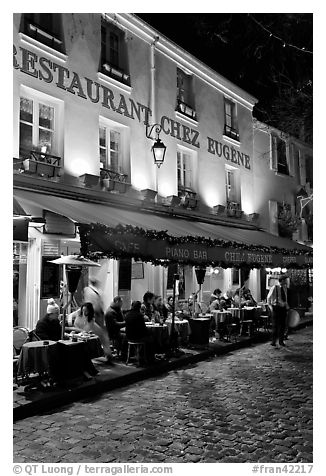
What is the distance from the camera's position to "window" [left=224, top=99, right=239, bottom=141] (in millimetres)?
15641

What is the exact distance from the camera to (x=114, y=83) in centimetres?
1059

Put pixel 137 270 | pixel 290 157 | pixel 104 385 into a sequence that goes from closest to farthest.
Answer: pixel 104 385 → pixel 137 270 → pixel 290 157

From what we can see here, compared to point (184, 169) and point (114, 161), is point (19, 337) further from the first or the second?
point (184, 169)

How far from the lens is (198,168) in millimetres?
13867

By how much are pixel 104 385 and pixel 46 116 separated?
229 inches

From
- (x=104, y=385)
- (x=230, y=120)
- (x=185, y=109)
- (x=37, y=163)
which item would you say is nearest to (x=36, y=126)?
(x=37, y=163)

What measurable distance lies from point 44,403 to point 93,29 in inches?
330

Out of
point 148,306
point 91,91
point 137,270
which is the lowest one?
point 148,306

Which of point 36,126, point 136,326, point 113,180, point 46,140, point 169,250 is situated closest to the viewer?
point 169,250

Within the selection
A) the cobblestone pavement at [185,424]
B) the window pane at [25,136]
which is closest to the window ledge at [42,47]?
the window pane at [25,136]

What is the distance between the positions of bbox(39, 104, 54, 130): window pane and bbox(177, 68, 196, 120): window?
186 inches

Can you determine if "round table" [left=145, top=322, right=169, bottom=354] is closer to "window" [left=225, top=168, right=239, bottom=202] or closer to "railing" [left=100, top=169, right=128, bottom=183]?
"railing" [left=100, top=169, right=128, bottom=183]
